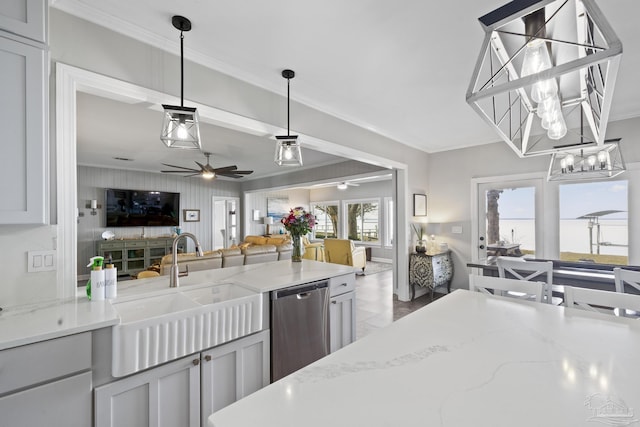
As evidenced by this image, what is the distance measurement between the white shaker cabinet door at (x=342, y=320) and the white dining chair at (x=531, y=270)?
1580mm

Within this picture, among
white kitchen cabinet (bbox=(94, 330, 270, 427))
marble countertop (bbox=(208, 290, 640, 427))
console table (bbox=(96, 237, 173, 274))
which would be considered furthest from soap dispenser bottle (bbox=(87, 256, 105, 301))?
console table (bbox=(96, 237, 173, 274))

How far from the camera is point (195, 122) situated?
179cm

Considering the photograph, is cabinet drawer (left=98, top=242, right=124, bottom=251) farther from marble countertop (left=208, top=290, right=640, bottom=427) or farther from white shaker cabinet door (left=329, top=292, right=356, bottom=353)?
marble countertop (left=208, top=290, right=640, bottom=427)

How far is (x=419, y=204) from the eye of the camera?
4.81 metres

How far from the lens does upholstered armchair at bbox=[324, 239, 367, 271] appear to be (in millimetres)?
6312

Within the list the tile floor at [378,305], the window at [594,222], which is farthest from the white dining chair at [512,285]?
the window at [594,222]

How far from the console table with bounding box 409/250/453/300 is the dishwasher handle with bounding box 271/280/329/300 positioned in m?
2.57

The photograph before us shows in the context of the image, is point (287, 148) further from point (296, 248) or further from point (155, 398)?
point (155, 398)

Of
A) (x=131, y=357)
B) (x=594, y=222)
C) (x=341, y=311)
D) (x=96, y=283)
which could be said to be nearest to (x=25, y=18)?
(x=96, y=283)

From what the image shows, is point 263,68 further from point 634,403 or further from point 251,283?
point 634,403

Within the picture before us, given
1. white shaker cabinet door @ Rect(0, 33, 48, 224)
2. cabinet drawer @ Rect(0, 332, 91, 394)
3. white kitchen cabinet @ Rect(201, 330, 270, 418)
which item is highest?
white shaker cabinet door @ Rect(0, 33, 48, 224)

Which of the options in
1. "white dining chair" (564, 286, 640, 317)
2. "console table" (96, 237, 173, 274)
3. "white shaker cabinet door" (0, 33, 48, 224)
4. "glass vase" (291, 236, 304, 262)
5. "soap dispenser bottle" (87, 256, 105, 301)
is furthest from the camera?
"console table" (96, 237, 173, 274)

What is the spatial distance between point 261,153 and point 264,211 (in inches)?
168

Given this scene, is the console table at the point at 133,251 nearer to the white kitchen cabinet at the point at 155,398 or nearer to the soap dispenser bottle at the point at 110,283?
the soap dispenser bottle at the point at 110,283
